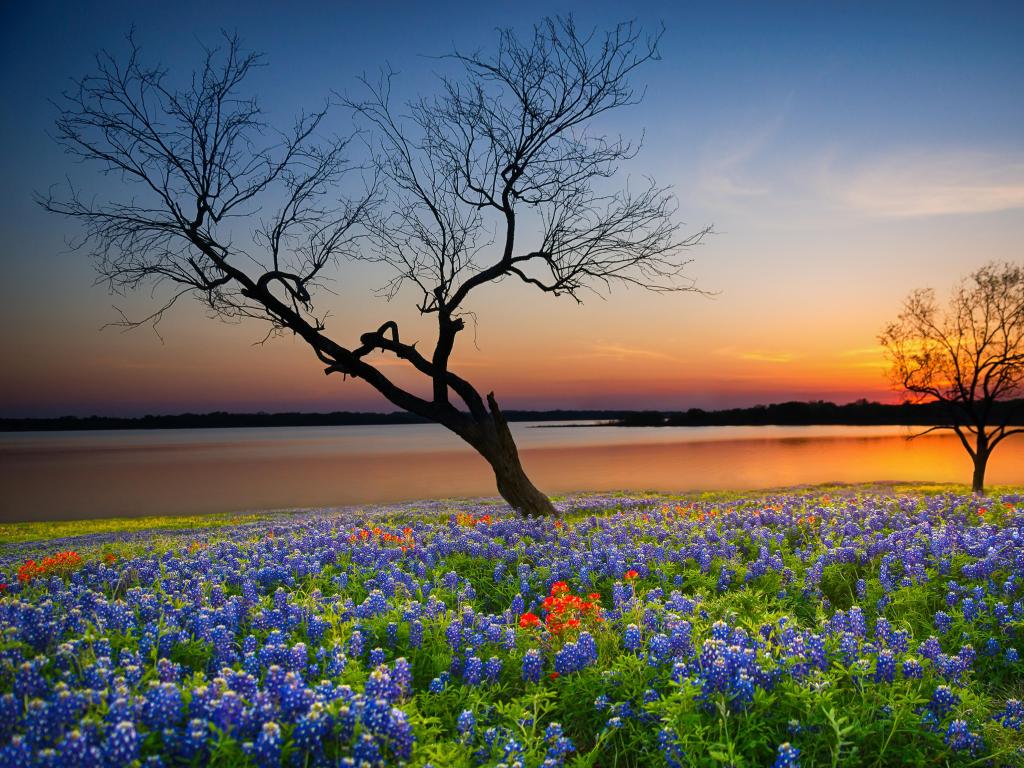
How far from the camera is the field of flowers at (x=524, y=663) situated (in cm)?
374

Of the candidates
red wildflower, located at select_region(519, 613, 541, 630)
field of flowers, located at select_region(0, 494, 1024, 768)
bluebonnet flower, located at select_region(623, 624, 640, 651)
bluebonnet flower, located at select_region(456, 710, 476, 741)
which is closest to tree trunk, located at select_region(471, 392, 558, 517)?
field of flowers, located at select_region(0, 494, 1024, 768)

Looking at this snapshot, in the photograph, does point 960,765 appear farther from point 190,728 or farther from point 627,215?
point 627,215

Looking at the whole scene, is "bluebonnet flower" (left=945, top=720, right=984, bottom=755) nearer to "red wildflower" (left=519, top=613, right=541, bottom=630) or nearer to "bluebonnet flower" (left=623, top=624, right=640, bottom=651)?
"bluebonnet flower" (left=623, top=624, right=640, bottom=651)

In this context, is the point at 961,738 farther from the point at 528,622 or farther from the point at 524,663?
the point at 528,622

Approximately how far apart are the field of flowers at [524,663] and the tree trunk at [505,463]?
773 cm

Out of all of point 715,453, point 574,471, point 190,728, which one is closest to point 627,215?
point 190,728

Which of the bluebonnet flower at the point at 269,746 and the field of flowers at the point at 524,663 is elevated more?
the bluebonnet flower at the point at 269,746

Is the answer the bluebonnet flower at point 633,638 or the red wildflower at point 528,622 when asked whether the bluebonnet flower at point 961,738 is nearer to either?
the bluebonnet flower at point 633,638

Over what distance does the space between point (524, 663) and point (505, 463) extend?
12.6 metres

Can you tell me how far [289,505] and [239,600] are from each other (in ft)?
132

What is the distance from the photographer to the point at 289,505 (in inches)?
1756

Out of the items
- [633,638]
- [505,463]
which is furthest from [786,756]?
[505,463]

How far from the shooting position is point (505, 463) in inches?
704

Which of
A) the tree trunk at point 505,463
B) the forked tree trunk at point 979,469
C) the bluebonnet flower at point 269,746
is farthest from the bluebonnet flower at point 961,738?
the forked tree trunk at point 979,469
